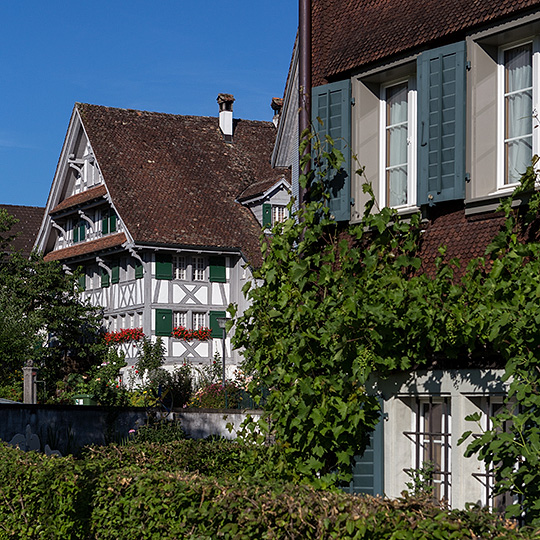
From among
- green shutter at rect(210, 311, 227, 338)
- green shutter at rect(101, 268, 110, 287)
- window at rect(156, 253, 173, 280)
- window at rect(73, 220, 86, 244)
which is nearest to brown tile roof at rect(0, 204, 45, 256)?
window at rect(73, 220, 86, 244)

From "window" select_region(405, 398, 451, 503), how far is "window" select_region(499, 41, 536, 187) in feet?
6.75

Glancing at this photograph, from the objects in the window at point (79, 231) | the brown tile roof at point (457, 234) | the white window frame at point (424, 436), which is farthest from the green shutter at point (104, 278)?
the brown tile roof at point (457, 234)

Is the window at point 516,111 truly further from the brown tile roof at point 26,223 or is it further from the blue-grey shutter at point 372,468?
the brown tile roof at point 26,223

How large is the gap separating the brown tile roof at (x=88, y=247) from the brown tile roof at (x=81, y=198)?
151 centimetres

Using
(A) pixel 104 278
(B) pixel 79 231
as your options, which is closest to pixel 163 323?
(A) pixel 104 278

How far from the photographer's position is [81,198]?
3916cm

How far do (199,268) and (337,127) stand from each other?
89.4ft

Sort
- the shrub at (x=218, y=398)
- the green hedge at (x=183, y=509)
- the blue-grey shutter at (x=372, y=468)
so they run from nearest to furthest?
the green hedge at (x=183, y=509), the blue-grey shutter at (x=372, y=468), the shrub at (x=218, y=398)

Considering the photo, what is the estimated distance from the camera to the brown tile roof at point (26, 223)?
52.6m

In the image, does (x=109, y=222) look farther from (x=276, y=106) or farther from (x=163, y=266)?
(x=276, y=106)

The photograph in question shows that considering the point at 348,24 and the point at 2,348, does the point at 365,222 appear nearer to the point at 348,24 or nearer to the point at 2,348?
the point at 348,24

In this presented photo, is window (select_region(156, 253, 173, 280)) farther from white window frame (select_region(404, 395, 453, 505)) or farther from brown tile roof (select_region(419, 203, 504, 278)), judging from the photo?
brown tile roof (select_region(419, 203, 504, 278))

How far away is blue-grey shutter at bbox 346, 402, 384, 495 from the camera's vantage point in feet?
30.9

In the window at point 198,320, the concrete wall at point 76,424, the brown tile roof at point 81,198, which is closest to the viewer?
the concrete wall at point 76,424
